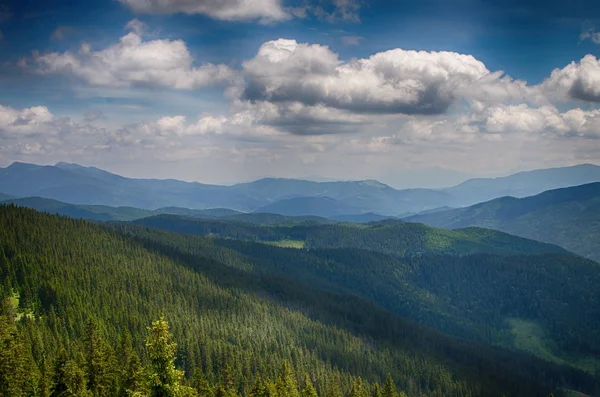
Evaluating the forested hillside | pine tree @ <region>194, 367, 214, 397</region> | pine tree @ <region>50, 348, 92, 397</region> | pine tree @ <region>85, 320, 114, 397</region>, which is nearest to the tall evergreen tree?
pine tree @ <region>50, 348, 92, 397</region>

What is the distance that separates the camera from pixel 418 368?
185000 mm

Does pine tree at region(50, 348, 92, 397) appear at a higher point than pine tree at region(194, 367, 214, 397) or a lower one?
higher

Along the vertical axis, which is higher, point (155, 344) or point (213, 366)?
point (155, 344)

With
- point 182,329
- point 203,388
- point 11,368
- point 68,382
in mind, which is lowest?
point 182,329

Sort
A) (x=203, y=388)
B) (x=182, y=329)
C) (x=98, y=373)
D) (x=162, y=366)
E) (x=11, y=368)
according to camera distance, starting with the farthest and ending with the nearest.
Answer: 1. (x=182, y=329)
2. (x=203, y=388)
3. (x=98, y=373)
4. (x=11, y=368)
5. (x=162, y=366)

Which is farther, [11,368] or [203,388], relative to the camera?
[203,388]

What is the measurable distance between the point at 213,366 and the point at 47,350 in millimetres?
48429

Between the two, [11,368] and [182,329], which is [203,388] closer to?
[11,368]

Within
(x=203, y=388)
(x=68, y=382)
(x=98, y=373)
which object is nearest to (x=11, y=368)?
(x=68, y=382)

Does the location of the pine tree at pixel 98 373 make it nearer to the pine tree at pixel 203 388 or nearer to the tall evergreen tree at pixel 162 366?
the pine tree at pixel 203 388

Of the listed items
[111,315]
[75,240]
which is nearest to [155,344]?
[111,315]

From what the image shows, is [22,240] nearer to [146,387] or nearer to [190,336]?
[190,336]

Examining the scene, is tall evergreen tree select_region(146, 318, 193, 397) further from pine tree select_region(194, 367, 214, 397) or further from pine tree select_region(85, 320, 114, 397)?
pine tree select_region(85, 320, 114, 397)

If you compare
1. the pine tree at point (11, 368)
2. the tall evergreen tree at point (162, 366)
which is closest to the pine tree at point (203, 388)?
the pine tree at point (11, 368)
